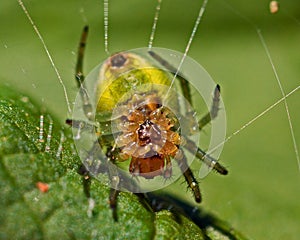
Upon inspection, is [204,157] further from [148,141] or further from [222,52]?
[222,52]

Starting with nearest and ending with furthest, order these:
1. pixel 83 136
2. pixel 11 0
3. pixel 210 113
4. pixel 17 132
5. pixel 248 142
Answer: pixel 17 132 < pixel 83 136 < pixel 210 113 < pixel 248 142 < pixel 11 0

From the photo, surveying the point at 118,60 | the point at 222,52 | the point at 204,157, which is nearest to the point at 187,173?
the point at 204,157

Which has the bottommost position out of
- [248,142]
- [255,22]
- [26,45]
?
[248,142]

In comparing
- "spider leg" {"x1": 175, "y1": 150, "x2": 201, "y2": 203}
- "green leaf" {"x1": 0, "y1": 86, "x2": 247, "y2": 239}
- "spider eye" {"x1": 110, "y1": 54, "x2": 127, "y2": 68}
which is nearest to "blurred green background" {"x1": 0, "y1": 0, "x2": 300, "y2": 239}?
"spider eye" {"x1": 110, "y1": 54, "x2": 127, "y2": 68}

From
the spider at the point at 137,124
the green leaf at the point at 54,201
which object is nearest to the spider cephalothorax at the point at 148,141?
the spider at the point at 137,124

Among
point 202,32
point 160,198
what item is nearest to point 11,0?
point 202,32

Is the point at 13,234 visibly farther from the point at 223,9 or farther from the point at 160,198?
the point at 223,9
